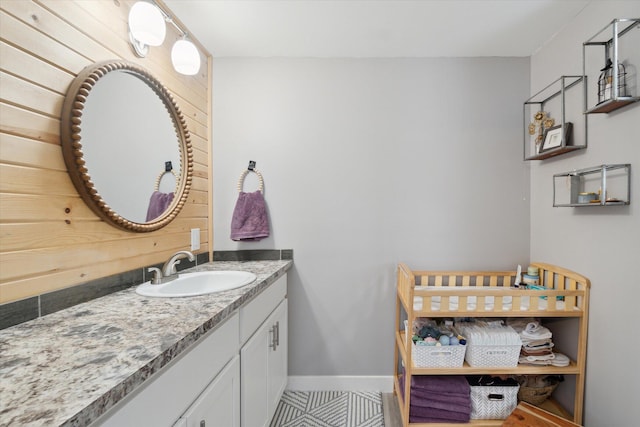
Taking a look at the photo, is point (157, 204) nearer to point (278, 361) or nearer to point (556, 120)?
point (278, 361)

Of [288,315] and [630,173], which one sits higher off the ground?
[630,173]

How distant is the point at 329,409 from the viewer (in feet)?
5.79

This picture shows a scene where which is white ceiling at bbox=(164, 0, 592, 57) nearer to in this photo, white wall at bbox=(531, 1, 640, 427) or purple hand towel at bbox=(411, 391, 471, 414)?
white wall at bbox=(531, 1, 640, 427)

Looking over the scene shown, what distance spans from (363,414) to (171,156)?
1.90m

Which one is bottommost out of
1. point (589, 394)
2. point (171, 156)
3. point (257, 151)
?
point (589, 394)

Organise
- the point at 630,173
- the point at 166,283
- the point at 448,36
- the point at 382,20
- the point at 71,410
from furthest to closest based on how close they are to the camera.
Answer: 1. the point at 448,36
2. the point at 382,20
3. the point at 166,283
4. the point at 630,173
5. the point at 71,410

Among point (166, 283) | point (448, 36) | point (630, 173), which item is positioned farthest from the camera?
point (448, 36)

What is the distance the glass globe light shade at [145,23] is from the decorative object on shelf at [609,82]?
1.99 m

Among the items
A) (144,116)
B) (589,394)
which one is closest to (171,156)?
(144,116)

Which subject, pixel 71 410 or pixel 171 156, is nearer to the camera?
pixel 71 410

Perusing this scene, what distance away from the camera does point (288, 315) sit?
6.36 feet

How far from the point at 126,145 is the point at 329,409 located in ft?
6.11

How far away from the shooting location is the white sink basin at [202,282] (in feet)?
4.26

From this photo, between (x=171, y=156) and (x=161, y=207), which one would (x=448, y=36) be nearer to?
(x=171, y=156)
